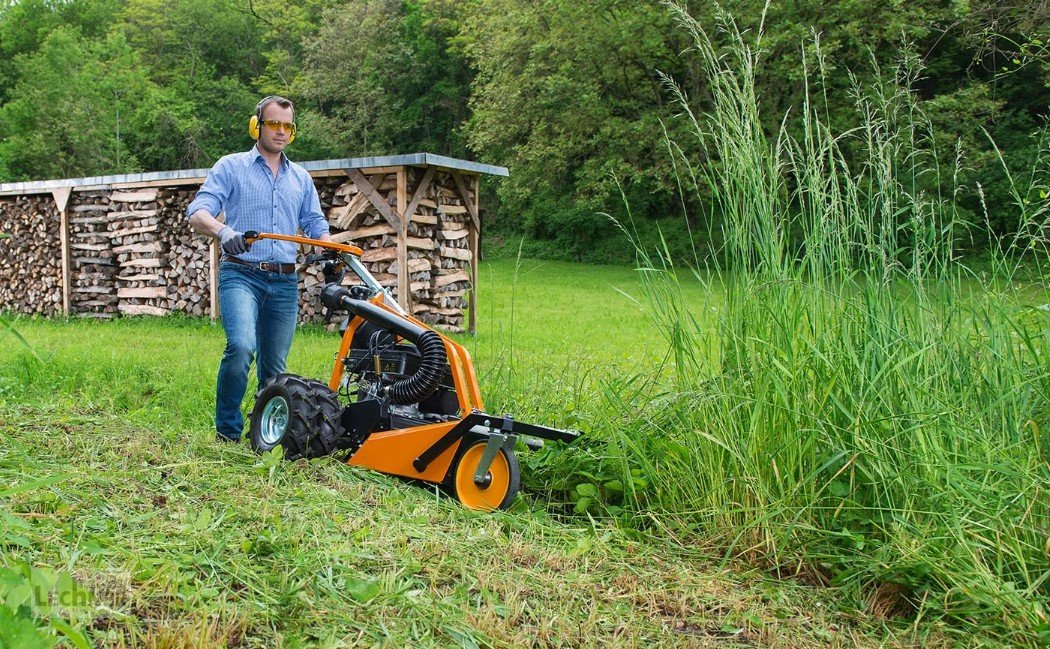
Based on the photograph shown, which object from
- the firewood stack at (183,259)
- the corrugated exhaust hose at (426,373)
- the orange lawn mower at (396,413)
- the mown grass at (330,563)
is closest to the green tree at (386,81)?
the firewood stack at (183,259)

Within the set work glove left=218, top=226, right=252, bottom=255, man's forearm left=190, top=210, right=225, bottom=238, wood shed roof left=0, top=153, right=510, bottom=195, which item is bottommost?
work glove left=218, top=226, right=252, bottom=255

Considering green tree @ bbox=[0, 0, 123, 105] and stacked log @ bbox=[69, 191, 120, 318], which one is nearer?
stacked log @ bbox=[69, 191, 120, 318]

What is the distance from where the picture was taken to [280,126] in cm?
442

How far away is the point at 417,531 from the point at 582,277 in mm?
18852

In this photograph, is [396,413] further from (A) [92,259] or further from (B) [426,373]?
(A) [92,259]

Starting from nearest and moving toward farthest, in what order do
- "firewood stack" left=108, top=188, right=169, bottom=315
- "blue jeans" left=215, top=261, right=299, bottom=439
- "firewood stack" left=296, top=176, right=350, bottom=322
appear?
"blue jeans" left=215, top=261, right=299, bottom=439
"firewood stack" left=296, top=176, right=350, bottom=322
"firewood stack" left=108, top=188, right=169, bottom=315

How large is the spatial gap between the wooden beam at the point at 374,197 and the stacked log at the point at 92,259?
443 cm

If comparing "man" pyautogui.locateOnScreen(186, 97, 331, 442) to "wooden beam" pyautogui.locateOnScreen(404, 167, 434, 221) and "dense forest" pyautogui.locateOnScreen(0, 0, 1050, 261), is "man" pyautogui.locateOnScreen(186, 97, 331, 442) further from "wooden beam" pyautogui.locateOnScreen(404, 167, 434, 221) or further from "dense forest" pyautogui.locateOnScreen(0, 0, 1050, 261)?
"dense forest" pyautogui.locateOnScreen(0, 0, 1050, 261)

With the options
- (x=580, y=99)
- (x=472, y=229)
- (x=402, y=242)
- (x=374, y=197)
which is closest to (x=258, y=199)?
(x=402, y=242)

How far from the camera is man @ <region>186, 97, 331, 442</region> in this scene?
4.25 metres

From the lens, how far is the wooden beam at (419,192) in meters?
10.3

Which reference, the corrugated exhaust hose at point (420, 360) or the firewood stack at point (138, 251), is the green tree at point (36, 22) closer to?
the firewood stack at point (138, 251)

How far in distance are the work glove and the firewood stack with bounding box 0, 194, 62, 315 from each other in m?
10.7

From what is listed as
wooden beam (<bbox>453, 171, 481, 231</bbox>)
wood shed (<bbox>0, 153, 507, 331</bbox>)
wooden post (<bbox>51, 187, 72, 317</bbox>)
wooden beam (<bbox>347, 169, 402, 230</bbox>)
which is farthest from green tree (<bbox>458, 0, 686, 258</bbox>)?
wooden post (<bbox>51, 187, 72, 317</bbox>)
